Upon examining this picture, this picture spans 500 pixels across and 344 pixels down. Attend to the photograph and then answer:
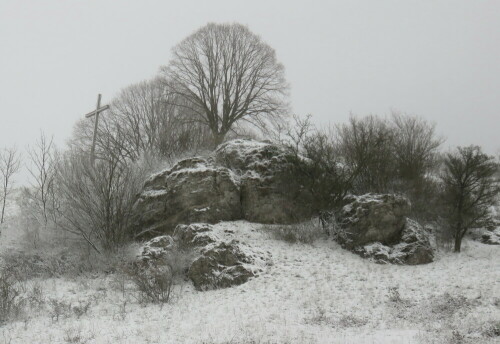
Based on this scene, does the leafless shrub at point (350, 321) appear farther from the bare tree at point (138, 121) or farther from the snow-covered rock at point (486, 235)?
the bare tree at point (138, 121)

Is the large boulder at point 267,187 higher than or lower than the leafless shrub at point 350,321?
higher

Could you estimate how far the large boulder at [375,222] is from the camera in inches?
536

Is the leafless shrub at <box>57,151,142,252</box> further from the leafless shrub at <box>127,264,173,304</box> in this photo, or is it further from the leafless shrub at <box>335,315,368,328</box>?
the leafless shrub at <box>335,315,368,328</box>

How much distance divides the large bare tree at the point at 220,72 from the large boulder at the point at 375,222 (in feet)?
41.4

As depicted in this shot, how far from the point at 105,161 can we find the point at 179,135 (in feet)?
21.7

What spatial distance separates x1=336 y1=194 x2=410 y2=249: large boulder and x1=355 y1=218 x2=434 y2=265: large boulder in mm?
269

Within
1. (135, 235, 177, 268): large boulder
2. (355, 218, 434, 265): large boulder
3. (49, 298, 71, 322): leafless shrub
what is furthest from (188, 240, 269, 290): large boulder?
(355, 218, 434, 265): large boulder

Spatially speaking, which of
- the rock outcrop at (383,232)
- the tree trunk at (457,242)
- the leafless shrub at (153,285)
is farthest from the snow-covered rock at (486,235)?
the leafless shrub at (153,285)

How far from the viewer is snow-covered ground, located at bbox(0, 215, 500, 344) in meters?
7.16

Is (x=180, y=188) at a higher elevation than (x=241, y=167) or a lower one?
lower

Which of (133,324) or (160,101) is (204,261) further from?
(160,101)

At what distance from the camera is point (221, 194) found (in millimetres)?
14695

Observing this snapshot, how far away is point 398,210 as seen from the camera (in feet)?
45.6

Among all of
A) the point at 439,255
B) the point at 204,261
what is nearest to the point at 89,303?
the point at 204,261
